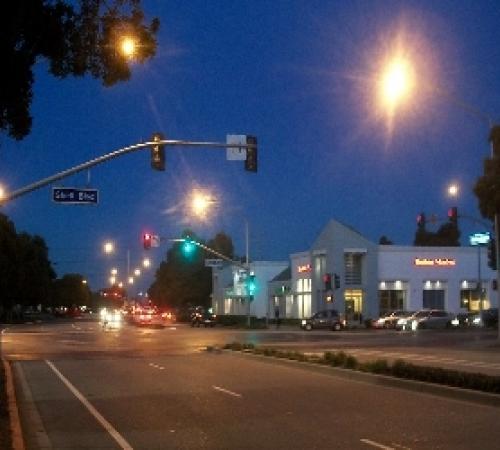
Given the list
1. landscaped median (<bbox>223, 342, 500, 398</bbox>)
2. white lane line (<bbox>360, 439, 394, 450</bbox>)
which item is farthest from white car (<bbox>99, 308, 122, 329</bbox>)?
white lane line (<bbox>360, 439, 394, 450</bbox>)

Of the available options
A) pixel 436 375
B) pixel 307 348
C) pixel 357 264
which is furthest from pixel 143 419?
pixel 357 264

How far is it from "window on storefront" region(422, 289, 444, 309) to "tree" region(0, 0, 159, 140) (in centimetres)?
7109

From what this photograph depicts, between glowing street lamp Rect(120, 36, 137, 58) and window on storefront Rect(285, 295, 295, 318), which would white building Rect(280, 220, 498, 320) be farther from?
glowing street lamp Rect(120, 36, 137, 58)

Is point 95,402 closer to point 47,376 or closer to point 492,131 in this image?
point 47,376

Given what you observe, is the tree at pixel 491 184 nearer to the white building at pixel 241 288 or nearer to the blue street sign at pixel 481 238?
the blue street sign at pixel 481 238

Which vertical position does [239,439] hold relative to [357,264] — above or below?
below

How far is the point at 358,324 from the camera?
2955 inches

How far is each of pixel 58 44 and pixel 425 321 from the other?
56.3 m

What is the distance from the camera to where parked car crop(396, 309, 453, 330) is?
210 feet

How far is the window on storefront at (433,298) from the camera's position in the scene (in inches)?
3191

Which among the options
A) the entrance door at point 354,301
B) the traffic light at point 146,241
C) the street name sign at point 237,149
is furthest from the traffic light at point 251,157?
the entrance door at point 354,301

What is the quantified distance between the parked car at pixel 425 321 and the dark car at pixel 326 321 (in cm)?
505

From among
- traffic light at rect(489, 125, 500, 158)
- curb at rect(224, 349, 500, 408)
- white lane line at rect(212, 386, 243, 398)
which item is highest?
traffic light at rect(489, 125, 500, 158)

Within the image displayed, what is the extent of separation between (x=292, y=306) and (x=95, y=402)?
71.4m
